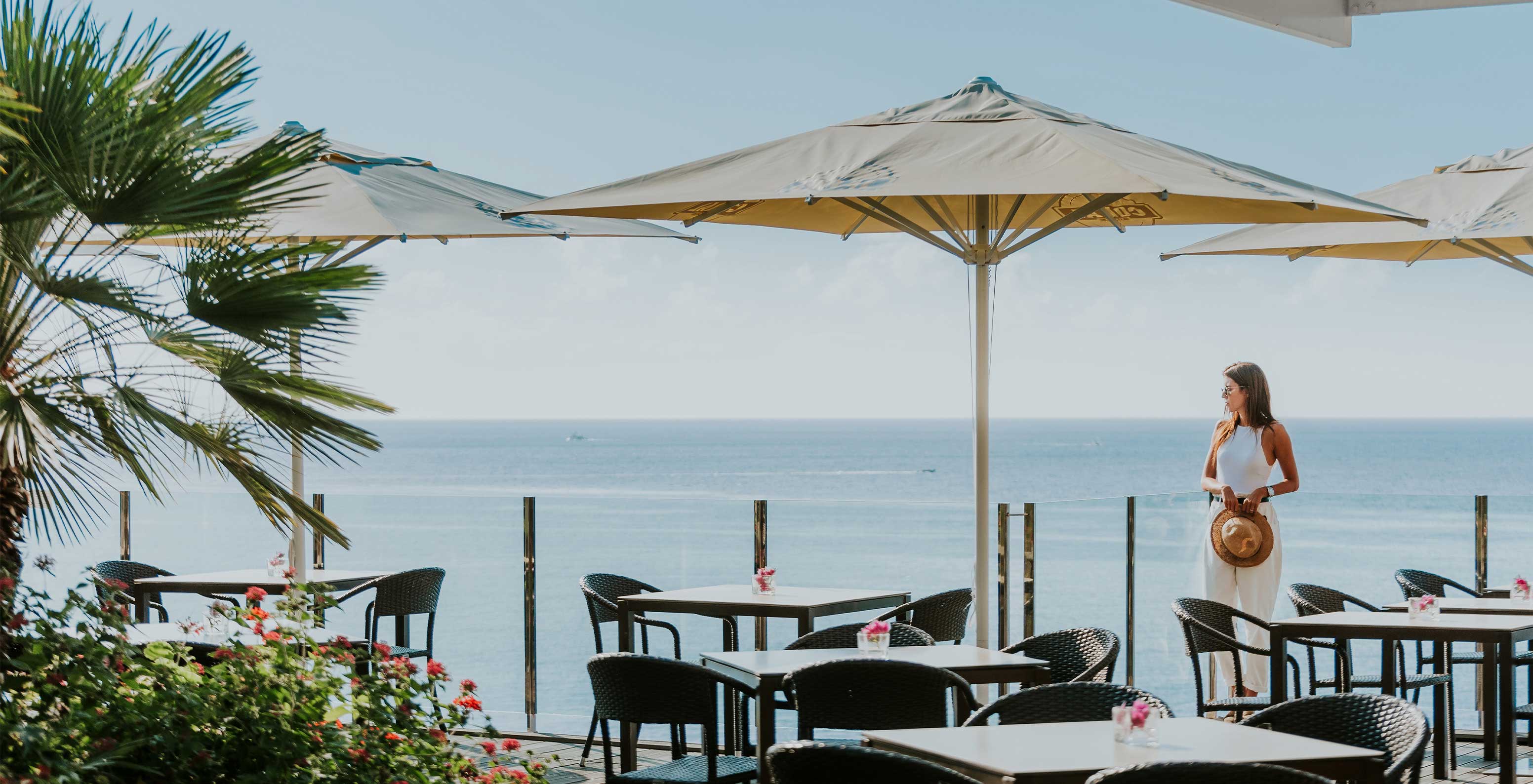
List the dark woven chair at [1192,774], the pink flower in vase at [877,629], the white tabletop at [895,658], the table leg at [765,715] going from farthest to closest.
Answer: the pink flower in vase at [877,629] → the white tabletop at [895,658] → the table leg at [765,715] → the dark woven chair at [1192,774]

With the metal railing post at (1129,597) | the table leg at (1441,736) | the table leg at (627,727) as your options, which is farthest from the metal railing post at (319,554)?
the table leg at (1441,736)

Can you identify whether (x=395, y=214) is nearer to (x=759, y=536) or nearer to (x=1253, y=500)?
(x=759, y=536)

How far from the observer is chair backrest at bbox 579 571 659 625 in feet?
22.0

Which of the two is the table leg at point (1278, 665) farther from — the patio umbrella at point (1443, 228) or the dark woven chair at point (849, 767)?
the dark woven chair at point (849, 767)

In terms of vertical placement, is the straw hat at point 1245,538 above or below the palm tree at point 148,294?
below

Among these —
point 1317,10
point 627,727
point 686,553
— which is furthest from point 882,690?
point 1317,10

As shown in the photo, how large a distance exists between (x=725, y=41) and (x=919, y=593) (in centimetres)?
5516

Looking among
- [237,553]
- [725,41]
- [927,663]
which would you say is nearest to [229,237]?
[927,663]

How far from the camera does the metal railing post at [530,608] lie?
25.1ft

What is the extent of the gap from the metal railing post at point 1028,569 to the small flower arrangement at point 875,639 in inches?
81.6

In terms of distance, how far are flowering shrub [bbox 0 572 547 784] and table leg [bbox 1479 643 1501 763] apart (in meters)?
3.82

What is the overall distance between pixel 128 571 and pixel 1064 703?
18.0 ft

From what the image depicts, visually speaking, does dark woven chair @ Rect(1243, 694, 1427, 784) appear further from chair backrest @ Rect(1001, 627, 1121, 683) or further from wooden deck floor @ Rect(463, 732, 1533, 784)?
wooden deck floor @ Rect(463, 732, 1533, 784)

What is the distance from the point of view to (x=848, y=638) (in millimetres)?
5496
